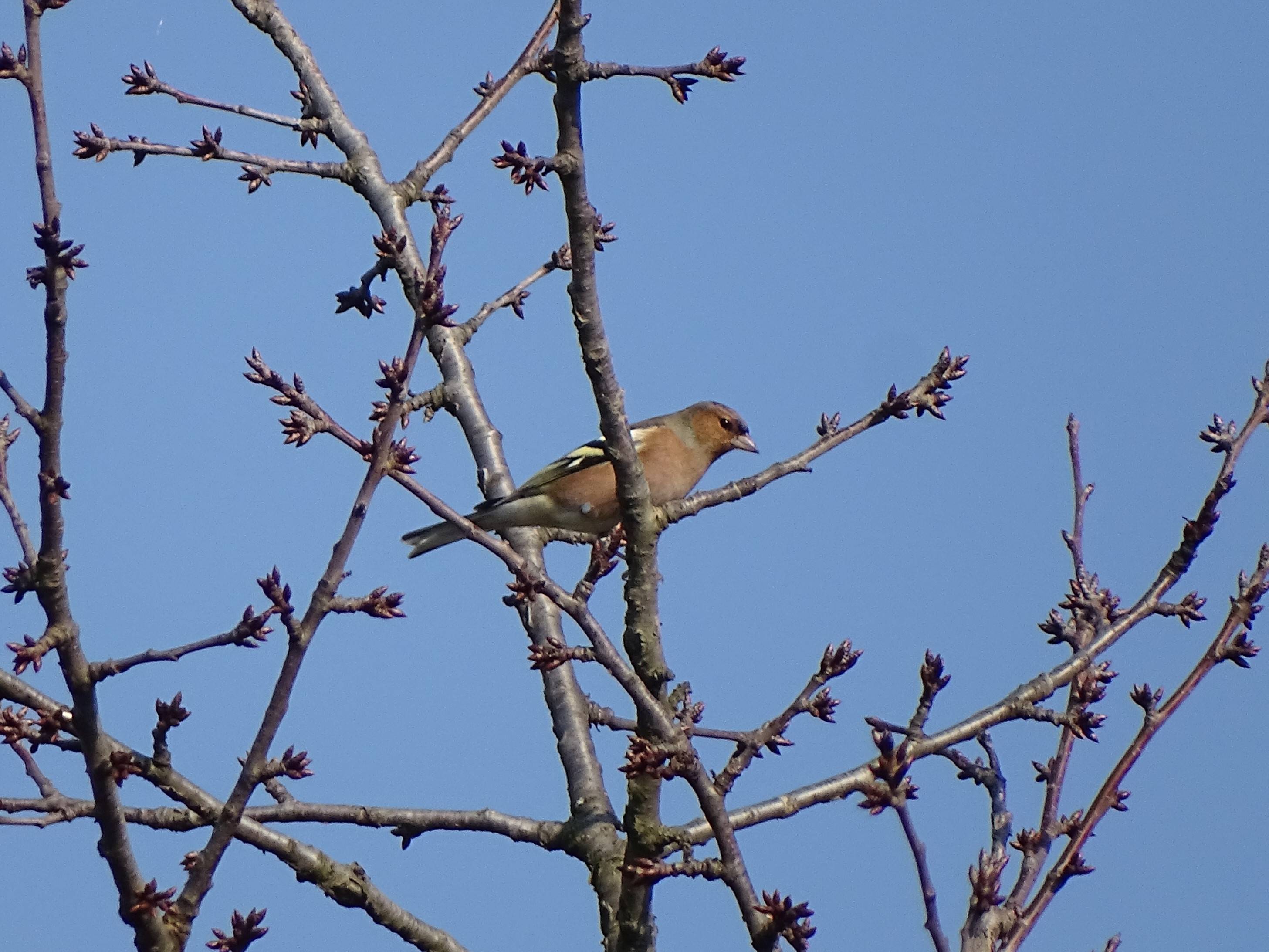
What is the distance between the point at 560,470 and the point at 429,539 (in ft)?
3.48

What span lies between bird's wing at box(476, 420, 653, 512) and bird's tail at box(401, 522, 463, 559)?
2.31 feet

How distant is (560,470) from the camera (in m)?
9.35

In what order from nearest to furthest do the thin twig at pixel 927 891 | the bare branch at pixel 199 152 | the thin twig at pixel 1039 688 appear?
the thin twig at pixel 927 891 → the thin twig at pixel 1039 688 → the bare branch at pixel 199 152

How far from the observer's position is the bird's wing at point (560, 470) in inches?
345

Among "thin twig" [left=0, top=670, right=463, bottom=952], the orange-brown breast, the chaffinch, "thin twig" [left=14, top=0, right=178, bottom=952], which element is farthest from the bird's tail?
"thin twig" [left=14, top=0, right=178, bottom=952]

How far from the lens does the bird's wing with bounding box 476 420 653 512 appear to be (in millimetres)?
8773

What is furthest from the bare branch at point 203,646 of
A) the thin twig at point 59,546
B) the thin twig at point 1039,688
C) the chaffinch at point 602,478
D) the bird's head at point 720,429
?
the bird's head at point 720,429

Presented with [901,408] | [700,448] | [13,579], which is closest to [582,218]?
[901,408]

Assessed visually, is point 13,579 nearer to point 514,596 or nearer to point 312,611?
point 312,611

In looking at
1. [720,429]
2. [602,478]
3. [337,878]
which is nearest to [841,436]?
[337,878]

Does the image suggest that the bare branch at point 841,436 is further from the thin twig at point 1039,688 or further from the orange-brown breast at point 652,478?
the orange-brown breast at point 652,478

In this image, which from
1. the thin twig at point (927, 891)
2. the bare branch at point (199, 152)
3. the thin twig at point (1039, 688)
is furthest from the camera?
the bare branch at point (199, 152)

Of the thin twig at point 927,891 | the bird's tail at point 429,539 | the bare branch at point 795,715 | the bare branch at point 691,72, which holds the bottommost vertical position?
the thin twig at point 927,891

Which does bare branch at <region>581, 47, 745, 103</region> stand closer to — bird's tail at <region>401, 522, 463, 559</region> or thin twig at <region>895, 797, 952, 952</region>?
thin twig at <region>895, 797, 952, 952</region>
